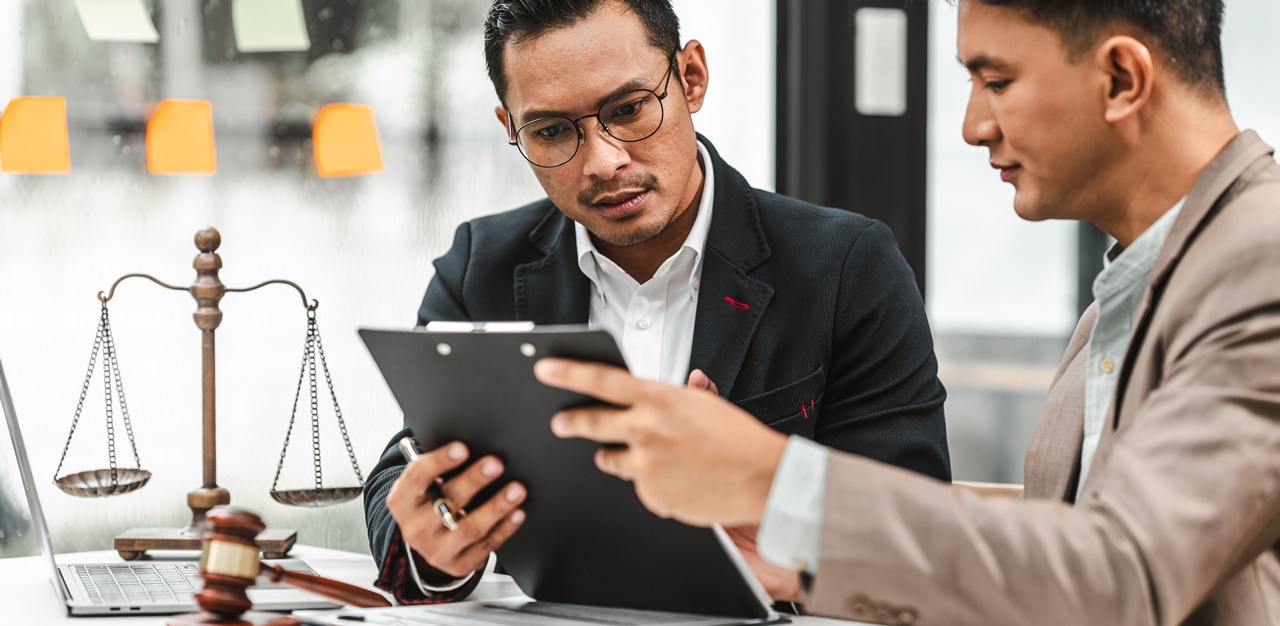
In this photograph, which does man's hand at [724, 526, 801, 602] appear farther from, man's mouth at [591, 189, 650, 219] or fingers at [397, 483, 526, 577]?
man's mouth at [591, 189, 650, 219]

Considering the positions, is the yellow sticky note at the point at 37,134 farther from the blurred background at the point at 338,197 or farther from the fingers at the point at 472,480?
the fingers at the point at 472,480

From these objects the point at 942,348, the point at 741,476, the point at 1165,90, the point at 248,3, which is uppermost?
the point at 248,3

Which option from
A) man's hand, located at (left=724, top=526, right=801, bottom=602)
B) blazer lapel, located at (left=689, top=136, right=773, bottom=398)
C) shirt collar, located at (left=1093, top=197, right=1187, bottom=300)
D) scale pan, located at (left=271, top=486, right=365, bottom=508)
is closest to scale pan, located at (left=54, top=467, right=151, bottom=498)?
scale pan, located at (left=271, top=486, right=365, bottom=508)

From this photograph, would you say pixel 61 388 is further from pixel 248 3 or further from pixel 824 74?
pixel 824 74

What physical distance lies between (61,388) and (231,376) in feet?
0.99

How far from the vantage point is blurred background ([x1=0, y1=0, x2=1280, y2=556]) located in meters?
2.30

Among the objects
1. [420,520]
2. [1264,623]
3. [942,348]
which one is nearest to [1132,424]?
[1264,623]

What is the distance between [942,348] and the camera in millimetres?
2982

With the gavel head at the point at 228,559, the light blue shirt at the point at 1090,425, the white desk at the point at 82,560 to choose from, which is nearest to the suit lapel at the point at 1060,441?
the light blue shirt at the point at 1090,425

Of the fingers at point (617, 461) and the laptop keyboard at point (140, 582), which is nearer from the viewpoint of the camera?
the fingers at point (617, 461)

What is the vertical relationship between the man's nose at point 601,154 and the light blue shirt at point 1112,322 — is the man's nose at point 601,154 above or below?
above

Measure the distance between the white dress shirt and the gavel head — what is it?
30.8 inches

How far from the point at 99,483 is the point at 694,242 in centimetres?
93

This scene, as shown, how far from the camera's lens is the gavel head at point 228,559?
1.10 meters
